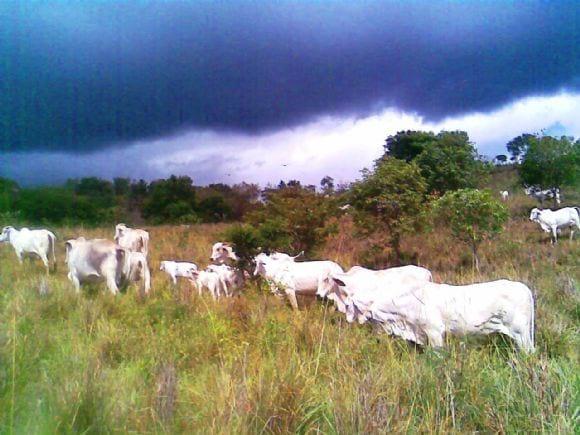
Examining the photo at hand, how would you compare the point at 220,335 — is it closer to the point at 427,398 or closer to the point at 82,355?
the point at 82,355

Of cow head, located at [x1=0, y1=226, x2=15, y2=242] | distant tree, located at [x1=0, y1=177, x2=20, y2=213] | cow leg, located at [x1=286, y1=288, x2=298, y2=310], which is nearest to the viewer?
distant tree, located at [x1=0, y1=177, x2=20, y2=213]

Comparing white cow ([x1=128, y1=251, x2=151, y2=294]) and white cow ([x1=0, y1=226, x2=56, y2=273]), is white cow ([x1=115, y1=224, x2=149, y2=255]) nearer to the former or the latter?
Result: white cow ([x1=0, y1=226, x2=56, y2=273])

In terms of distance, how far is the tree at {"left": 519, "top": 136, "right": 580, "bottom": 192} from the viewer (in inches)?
900

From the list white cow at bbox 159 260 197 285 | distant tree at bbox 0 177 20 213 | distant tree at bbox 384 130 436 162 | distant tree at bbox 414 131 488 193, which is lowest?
white cow at bbox 159 260 197 285

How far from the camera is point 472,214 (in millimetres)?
12656

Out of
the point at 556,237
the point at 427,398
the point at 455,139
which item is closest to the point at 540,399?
the point at 427,398

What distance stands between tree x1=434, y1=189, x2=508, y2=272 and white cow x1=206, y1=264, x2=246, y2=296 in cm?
506

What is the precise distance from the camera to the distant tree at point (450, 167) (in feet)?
68.1

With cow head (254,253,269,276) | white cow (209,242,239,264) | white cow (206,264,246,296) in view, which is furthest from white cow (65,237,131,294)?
white cow (209,242,239,264)

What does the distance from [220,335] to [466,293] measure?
10.4 feet

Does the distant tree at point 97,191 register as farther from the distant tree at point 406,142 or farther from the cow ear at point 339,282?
the distant tree at point 406,142

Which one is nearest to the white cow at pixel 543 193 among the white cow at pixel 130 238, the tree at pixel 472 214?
the tree at pixel 472 214

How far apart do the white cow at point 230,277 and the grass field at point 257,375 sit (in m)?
3.67

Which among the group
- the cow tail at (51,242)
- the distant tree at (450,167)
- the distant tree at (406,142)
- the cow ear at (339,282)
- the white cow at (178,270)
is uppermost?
the distant tree at (406,142)
